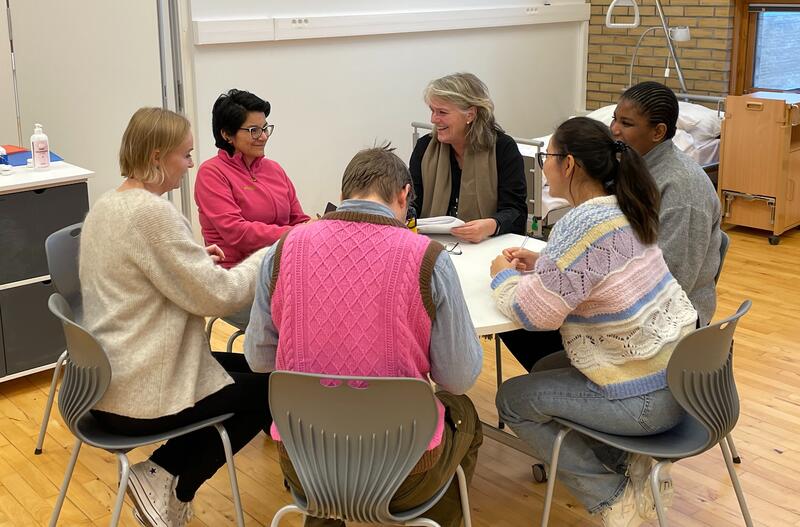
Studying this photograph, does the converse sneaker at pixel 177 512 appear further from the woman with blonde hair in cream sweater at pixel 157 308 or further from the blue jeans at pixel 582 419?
the blue jeans at pixel 582 419

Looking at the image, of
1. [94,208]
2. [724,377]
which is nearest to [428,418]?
[724,377]

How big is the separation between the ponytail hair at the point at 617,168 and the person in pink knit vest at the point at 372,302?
0.51m

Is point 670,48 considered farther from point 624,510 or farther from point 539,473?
point 624,510

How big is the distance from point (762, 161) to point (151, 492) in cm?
439

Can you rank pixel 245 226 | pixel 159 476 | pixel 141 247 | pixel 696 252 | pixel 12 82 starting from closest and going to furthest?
pixel 141 247
pixel 159 476
pixel 696 252
pixel 245 226
pixel 12 82

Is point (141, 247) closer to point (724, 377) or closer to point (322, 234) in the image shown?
point (322, 234)

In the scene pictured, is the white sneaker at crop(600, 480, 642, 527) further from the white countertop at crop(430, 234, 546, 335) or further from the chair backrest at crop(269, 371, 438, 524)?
the chair backrest at crop(269, 371, 438, 524)

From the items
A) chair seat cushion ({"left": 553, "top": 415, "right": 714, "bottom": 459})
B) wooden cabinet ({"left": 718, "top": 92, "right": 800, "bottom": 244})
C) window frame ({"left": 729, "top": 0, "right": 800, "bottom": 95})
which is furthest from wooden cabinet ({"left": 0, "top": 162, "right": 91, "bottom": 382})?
window frame ({"left": 729, "top": 0, "right": 800, "bottom": 95})

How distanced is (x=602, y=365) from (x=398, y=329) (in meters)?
0.65

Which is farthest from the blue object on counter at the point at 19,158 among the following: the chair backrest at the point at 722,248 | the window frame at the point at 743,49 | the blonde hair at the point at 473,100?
the window frame at the point at 743,49

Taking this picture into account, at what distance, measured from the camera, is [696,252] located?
274 centimetres

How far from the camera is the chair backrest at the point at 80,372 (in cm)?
228

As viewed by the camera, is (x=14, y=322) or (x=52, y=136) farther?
(x=52, y=136)

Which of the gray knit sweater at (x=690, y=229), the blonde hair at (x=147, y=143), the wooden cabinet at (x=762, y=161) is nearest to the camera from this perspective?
the blonde hair at (x=147, y=143)
